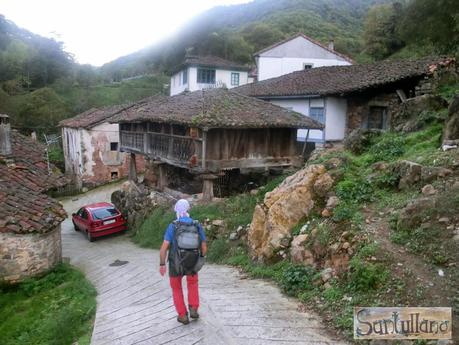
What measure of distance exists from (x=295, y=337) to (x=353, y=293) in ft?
3.43

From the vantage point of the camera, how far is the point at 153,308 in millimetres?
6219

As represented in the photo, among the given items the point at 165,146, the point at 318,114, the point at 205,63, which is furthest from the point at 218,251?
the point at 205,63

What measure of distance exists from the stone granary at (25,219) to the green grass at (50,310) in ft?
1.31

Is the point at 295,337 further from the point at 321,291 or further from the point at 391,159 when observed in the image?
the point at 391,159

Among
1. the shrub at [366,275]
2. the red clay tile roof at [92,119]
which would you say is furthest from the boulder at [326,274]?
the red clay tile roof at [92,119]

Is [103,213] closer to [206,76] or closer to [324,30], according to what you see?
[206,76]

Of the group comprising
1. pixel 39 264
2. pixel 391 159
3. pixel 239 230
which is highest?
pixel 391 159

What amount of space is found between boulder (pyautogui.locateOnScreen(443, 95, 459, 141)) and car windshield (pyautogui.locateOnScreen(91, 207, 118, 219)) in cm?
1234

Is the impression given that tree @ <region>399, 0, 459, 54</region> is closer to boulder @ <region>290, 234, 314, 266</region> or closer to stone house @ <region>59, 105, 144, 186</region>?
boulder @ <region>290, 234, 314, 266</region>

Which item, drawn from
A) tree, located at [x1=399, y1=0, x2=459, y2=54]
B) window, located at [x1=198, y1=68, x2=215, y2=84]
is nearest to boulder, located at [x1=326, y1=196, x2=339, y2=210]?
tree, located at [x1=399, y1=0, x2=459, y2=54]

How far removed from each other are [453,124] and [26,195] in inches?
393

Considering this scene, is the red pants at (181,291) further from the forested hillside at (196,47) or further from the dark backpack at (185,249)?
the forested hillside at (196,47)

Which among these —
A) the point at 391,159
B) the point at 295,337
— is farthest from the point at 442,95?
the point at 295,337

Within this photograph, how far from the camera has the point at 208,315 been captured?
545 cm
